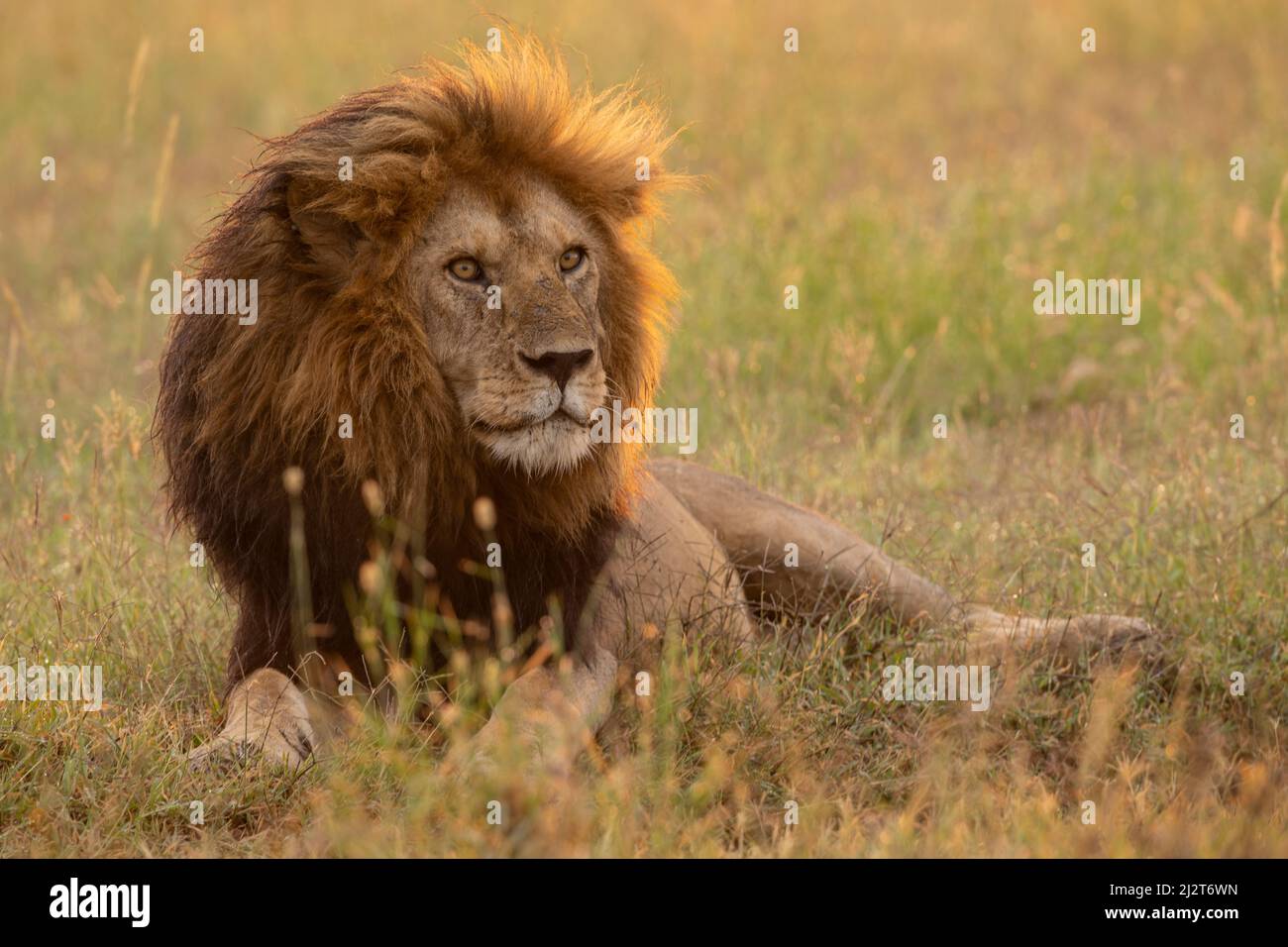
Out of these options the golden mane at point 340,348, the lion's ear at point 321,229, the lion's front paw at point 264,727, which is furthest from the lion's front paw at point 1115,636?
the lion's ear at point 321,229

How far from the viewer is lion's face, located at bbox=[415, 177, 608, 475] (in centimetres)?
397

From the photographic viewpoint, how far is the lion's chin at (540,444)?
13.1 feet

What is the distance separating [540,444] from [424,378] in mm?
312

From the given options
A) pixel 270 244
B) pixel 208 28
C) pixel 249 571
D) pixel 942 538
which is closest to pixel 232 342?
pixel 270 244

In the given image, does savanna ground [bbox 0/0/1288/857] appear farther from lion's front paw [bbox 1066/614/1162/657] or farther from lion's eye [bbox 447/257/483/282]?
lion's eye [bbox 447/257/483/282]

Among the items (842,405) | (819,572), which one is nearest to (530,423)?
(819,572)

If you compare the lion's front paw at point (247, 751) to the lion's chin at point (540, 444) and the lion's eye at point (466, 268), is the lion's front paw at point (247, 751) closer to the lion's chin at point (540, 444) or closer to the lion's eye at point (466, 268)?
the lion's chin at point (540, 444)

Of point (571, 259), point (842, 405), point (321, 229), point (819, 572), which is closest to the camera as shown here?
point (321, 229)

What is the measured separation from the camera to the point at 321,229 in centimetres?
409

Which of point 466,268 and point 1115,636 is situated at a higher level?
point 466,268

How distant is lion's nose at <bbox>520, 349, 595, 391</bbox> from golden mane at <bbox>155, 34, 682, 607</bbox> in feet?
0.83

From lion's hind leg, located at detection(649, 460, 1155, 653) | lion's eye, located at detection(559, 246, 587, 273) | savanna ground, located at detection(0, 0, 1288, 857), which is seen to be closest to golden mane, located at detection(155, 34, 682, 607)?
lion's eye, located at detection(559, 246, 587, 273)

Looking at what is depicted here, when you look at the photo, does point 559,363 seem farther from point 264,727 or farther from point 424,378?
point 264,727

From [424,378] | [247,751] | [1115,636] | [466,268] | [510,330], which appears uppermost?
[466,268]
